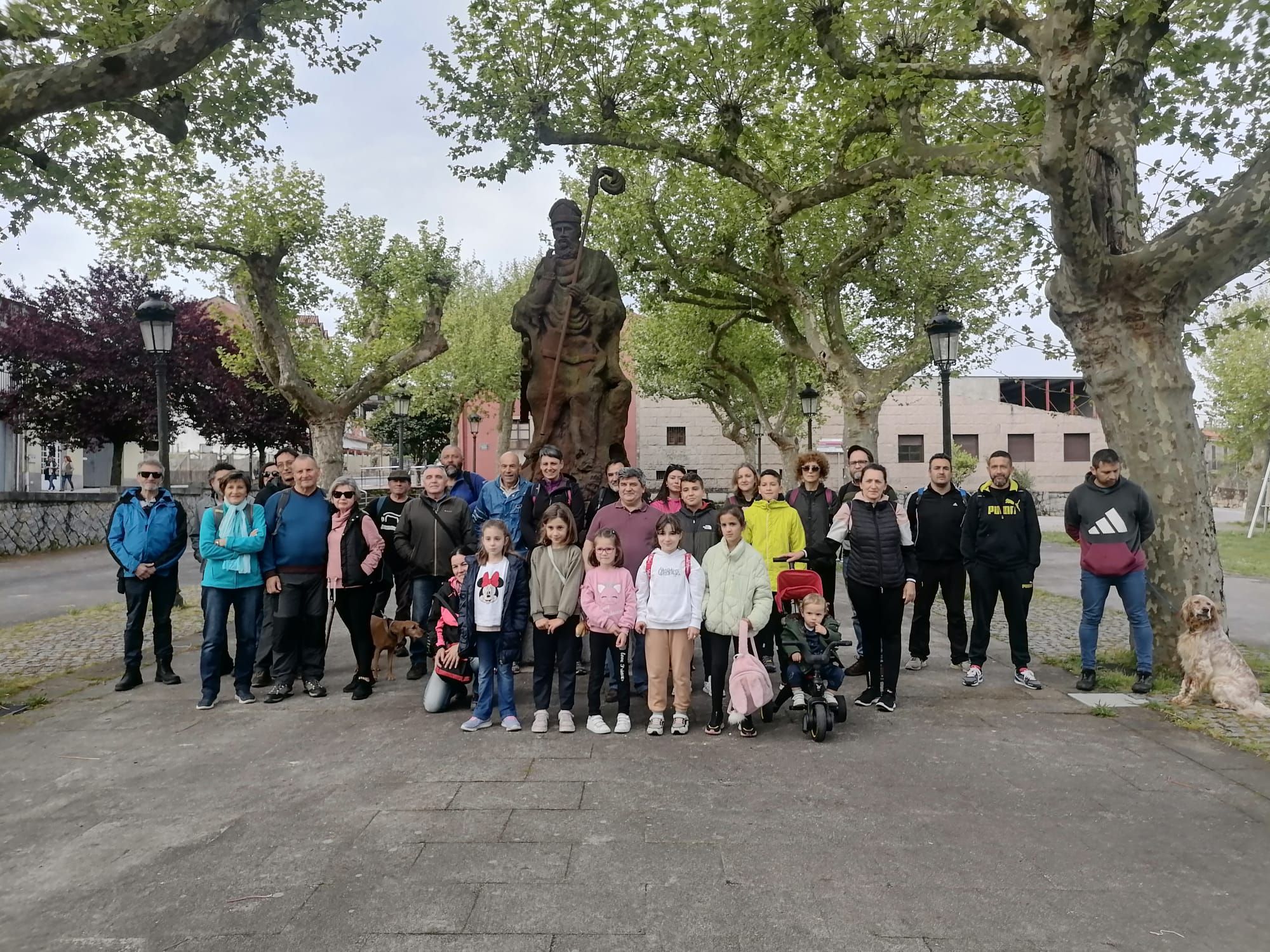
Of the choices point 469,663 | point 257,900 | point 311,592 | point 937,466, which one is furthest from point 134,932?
point 937,466

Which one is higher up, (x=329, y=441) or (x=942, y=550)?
(x=329, y=441)

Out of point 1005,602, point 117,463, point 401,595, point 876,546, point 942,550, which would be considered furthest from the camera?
point 117,463

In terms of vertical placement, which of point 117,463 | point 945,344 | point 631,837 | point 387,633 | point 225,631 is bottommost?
point 631,837

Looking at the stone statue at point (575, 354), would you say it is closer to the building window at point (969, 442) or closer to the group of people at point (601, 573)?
the group of people at point (601, 573)

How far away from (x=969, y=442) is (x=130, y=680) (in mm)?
40230

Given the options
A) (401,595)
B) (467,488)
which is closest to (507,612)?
(467,488)

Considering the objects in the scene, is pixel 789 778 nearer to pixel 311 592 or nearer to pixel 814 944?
pixel 814 944

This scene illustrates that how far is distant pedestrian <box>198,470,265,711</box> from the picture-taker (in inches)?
243

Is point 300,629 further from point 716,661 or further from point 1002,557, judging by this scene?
point 1002,557

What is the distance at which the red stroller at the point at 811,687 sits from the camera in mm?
5195

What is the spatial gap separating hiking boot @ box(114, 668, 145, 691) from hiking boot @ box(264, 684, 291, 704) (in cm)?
134

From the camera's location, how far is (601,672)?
Answer: 5621 mm

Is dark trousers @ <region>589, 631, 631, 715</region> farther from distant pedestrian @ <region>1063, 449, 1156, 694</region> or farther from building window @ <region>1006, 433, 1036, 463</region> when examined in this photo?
building window @ <region>1006, 433, 1036, 463</region>

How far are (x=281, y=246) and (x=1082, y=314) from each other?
1964 cm
